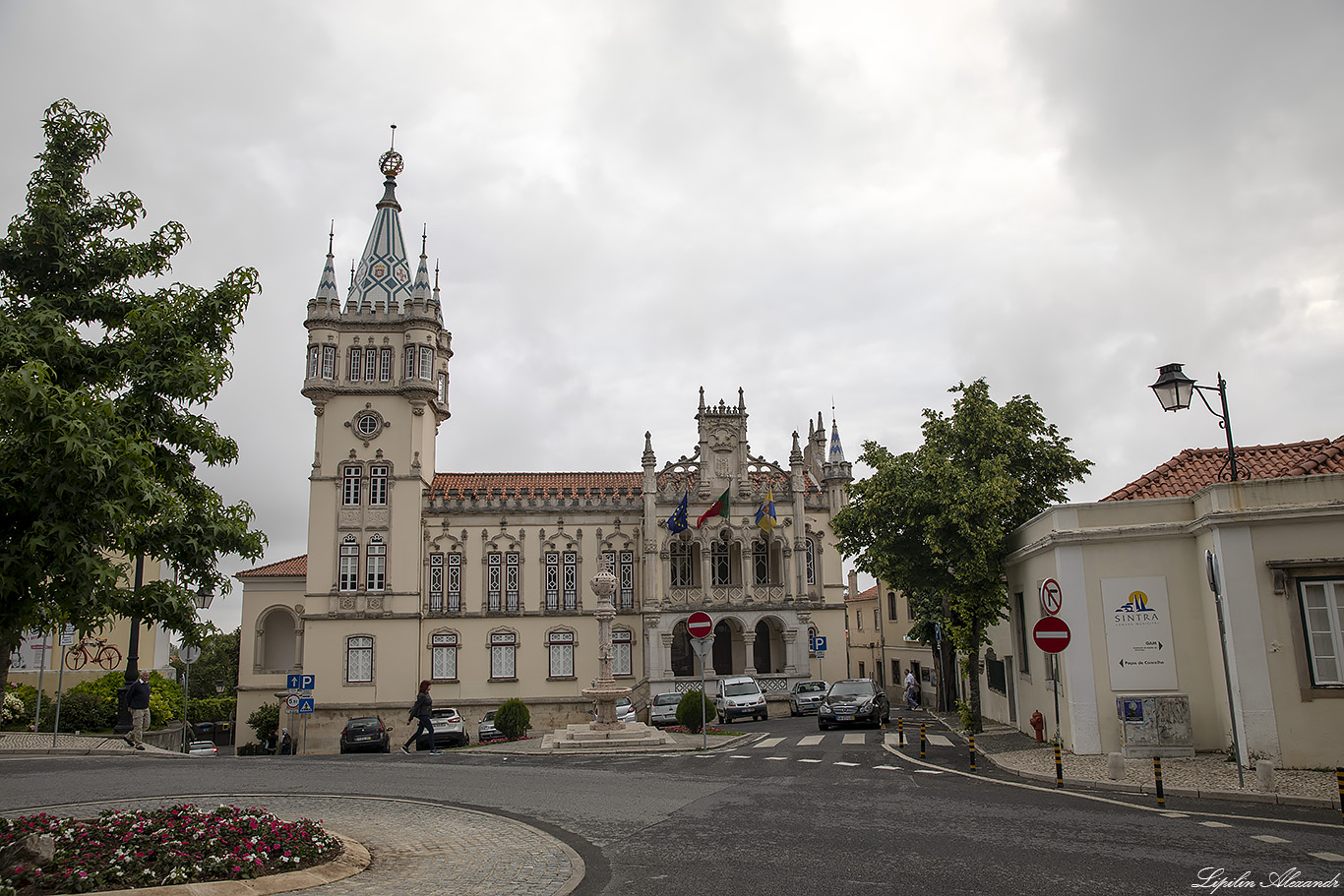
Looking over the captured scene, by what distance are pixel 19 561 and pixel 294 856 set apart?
375cm

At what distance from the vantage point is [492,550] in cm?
4369

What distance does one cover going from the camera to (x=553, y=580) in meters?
44.0

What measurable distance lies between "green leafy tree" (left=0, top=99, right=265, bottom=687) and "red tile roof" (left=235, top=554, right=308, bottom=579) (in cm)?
3907

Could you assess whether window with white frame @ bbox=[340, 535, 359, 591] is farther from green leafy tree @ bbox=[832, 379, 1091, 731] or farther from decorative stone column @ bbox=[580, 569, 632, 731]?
green leafy tree @ bbox=[832, 379, 1091, 731]

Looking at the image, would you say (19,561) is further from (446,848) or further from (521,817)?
(521,817)

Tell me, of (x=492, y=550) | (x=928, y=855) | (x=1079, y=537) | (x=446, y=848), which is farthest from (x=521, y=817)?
(x=492, y=550)

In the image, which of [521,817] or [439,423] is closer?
[521,817]

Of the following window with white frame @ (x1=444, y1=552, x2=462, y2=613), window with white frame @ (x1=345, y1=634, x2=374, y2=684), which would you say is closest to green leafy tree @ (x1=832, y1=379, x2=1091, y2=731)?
window with white frame @ (x1=444, y1=552, x2=462, y2=613)

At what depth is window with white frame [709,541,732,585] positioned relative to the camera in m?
45.5

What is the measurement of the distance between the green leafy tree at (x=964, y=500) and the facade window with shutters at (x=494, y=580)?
22680 millimetres

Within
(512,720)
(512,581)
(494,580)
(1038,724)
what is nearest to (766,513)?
(512,581)

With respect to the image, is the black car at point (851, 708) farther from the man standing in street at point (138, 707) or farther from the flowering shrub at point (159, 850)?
the flowering shrub at point (159, 850)

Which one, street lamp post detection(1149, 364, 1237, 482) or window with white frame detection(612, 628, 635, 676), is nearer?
street lamp post detection(1149, 364, 1237, 482)

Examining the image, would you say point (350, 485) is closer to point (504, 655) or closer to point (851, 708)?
point (504, 655)
